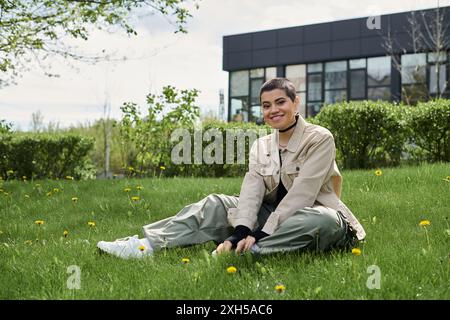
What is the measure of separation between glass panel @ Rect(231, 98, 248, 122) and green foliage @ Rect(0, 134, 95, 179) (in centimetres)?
1450

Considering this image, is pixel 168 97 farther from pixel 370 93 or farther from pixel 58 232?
pixel 370 93

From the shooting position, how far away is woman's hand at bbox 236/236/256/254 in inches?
140

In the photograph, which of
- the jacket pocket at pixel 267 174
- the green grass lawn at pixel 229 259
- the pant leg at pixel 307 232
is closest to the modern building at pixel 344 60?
the green grass lawn at pixel 229 259

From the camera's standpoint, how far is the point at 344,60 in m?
24.2

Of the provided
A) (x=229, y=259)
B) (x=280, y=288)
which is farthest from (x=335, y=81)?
(x=280, y=288)

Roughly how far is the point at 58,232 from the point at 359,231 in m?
3.17

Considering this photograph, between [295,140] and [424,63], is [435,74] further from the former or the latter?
[295,140]

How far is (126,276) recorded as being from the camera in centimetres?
352

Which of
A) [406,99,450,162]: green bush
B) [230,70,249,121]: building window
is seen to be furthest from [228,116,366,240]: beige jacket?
[230,70,249,121]: building window

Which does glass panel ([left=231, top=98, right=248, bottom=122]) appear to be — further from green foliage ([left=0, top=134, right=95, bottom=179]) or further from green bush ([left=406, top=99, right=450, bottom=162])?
green bush ([left=406, top=99, right=450, bottom=162])

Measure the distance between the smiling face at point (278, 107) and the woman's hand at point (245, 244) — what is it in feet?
2.80

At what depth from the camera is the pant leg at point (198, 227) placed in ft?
13.1
